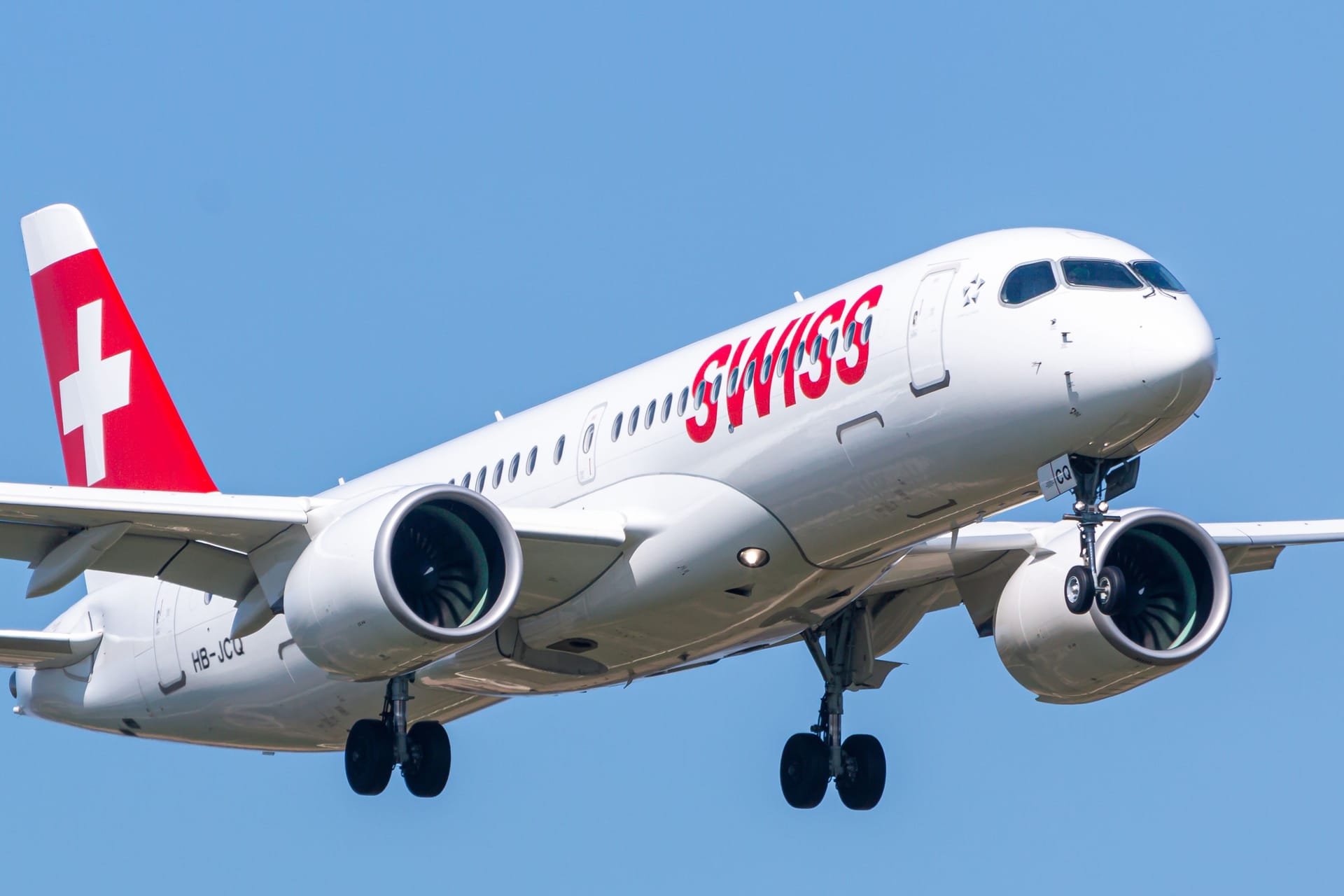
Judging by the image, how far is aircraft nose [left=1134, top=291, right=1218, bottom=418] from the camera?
20938mm

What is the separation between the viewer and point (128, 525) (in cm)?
2420

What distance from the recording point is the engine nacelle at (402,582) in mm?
22922

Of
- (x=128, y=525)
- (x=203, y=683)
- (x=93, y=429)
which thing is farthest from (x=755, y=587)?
(x=93, y=429)

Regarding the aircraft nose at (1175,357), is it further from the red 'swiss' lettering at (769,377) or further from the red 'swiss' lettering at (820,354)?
the red 'swiss' lettering at (769,377)

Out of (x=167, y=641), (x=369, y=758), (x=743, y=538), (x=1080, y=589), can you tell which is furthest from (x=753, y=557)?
(x=167, y=641)

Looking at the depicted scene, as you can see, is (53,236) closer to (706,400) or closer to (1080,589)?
(706,400)

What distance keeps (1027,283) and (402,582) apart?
7.46m

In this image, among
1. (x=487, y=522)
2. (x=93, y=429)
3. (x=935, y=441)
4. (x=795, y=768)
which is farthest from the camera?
(x=93, y=429)

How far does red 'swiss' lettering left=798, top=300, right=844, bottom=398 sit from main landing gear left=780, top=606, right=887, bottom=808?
19.7 ft

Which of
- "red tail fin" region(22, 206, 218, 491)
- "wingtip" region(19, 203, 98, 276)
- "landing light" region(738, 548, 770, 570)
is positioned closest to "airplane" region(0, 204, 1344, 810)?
"landing light" region(738, 548, 770, 570)

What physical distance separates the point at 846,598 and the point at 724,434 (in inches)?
114

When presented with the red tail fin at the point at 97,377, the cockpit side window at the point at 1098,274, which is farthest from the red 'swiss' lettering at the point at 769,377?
the red tail fin at the point at 97,377

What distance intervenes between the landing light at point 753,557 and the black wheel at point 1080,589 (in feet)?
11.0

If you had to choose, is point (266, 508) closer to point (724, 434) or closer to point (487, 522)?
point (487, 522)
